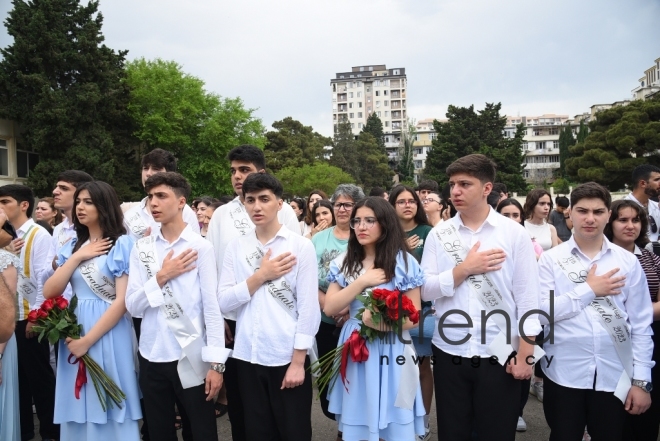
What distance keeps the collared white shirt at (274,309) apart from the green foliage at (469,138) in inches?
1564

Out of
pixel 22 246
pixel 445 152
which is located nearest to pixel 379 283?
pixel 22 246

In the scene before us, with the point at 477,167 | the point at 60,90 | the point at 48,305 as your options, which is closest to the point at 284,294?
the point at 477,167

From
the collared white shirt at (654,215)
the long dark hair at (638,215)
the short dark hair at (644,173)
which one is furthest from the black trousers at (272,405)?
the short dark hair at (644,173)

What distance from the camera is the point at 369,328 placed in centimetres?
301

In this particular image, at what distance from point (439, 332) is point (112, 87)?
30.5 m

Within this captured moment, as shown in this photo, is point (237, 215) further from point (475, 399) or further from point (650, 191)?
point (650, 191)

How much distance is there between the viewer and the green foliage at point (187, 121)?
3050 centimetres

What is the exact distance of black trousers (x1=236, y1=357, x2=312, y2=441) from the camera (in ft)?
10.1

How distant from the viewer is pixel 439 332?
122 inches

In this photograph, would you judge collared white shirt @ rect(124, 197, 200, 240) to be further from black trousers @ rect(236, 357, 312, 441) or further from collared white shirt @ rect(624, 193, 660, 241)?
collared white shirt @ rect(624, 193, 660, 241)

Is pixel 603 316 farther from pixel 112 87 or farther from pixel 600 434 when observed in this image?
pixel 112 87

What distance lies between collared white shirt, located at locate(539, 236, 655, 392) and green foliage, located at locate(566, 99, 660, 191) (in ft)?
84.1

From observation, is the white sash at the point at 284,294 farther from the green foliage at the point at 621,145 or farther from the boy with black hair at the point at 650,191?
the green foliage at the point at 621,145

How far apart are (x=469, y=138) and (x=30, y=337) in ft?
141
